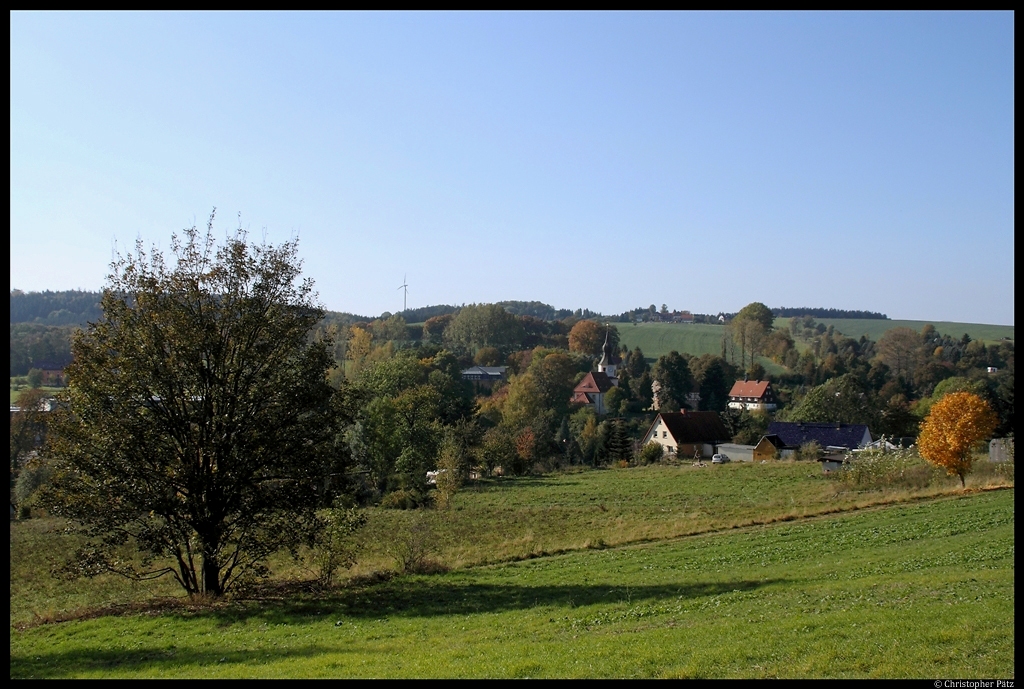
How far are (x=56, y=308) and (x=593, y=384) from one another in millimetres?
56197

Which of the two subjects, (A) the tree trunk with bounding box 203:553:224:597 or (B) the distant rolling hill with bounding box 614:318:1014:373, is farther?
(B) the distant rolling hill with bounding box 614:318:1014:373

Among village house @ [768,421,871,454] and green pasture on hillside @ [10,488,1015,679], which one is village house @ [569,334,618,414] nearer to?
village house @ [768,421,871,454]

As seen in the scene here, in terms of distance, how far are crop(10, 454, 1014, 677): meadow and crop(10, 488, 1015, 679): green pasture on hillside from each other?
50 millimetres

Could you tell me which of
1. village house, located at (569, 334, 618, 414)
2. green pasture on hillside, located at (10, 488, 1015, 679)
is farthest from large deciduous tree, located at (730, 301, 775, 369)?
green pasture on hillside, located at (10, 488, 1015, 679)

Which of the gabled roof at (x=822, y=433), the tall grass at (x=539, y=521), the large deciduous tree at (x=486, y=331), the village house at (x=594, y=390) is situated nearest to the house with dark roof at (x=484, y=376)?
the large deciduous tree at (x=486, y=331)

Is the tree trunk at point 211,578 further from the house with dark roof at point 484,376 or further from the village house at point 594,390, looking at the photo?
the house with dark roof at point 484,376

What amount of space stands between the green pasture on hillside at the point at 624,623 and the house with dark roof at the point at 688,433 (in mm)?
46039

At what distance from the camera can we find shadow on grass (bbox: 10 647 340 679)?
10242mm

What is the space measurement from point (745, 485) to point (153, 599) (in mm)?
31927

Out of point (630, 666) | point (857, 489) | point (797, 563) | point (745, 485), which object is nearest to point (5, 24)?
point (630, 666)

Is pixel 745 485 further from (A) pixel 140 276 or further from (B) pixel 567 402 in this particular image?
(B) pixel 567 402

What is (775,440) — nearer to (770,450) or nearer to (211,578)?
(770,450)

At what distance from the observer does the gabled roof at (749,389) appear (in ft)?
290

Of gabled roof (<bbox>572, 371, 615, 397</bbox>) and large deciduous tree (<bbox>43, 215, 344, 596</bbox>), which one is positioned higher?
large deciduous tree (<bbox>43, 215, 344, 596</bbox>)
